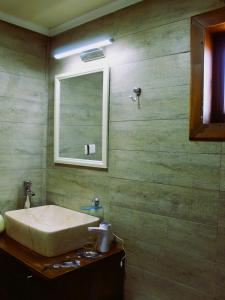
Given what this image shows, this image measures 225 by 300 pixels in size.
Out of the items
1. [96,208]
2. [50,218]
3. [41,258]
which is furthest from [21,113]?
[41,258]

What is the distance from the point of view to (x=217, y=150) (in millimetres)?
1413

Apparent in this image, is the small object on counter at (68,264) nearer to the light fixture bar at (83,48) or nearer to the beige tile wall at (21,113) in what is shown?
the beige tile wall at (21,113)

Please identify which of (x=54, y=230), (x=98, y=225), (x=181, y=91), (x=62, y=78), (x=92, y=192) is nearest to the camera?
(x=181, y=91)

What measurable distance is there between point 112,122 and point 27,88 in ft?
2.76

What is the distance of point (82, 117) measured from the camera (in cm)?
218

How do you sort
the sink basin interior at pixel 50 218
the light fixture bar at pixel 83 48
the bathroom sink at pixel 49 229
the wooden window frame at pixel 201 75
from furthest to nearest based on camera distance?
the light fixture bar at pixel 83 48
the sink basin interior at pixel 50 218
the bathroom sink at pixel 49 229
the wooden window frame at pixel 201 75

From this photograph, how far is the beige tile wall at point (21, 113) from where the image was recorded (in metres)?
2.15

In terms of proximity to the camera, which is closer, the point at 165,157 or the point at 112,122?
the point at 165,157

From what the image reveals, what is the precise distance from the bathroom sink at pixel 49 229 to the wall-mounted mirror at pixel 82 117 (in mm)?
397

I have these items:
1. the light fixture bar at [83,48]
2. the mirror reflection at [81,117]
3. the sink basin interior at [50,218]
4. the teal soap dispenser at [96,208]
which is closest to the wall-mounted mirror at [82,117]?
the mirror reflection at [81,117]

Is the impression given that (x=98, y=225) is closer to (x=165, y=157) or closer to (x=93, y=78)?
(x=165, y=157)

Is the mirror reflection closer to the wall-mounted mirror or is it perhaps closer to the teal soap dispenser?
the wall-mounted mirror

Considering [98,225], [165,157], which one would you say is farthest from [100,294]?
[165,157]

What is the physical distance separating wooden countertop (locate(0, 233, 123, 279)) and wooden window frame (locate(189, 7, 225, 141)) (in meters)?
0.90
